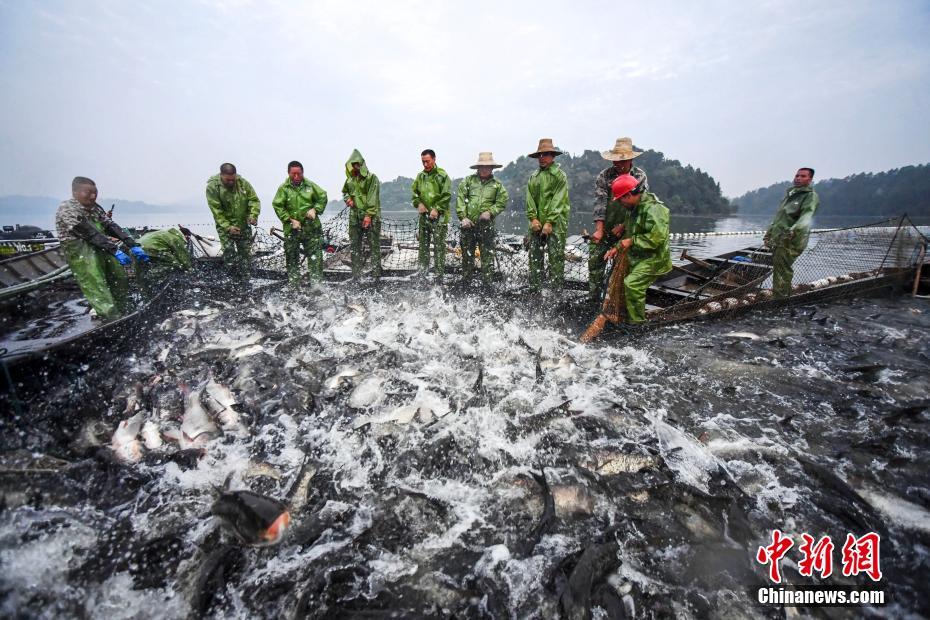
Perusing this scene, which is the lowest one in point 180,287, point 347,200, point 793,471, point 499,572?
point 499,572

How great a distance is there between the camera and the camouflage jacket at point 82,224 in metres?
5.39

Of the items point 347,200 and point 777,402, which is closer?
point 777,402

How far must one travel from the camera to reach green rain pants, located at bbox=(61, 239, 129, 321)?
556 centimetres

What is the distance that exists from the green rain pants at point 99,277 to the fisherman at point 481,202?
611 cm

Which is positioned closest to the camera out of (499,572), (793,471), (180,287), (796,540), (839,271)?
(499,572)

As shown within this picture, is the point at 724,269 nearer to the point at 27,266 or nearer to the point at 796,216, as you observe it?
the point at 796,216

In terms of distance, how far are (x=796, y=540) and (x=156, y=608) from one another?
13.3 feet

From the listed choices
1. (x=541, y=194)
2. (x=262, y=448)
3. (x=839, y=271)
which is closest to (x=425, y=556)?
(x=262, y=448)

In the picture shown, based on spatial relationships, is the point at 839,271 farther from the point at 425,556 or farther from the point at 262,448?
the point at 262,448

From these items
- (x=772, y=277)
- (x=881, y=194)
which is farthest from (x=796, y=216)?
(x=881, y=194)

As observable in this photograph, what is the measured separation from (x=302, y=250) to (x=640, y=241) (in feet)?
22.8

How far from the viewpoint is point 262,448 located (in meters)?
3.47

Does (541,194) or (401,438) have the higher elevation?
(541,194)

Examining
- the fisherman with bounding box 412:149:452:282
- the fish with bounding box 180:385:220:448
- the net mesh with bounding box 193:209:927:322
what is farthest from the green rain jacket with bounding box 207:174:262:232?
the fish with bounding box 180:385:220:448
